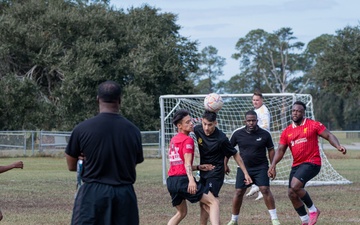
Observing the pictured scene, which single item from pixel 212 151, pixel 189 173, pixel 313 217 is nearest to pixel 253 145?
pixel 313 217

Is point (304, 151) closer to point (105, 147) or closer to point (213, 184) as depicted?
point (213, 184)

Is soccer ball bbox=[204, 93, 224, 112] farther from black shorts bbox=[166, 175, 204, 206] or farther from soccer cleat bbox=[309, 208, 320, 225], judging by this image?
black shorts bbox=[166, 175, 204, 206]

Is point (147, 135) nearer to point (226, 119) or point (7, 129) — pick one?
point (7, 129)

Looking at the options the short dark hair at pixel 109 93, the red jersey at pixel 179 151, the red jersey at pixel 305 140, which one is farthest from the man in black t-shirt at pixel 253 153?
the short dark hair at pixel 109 93

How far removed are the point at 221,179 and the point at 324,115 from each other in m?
79.0

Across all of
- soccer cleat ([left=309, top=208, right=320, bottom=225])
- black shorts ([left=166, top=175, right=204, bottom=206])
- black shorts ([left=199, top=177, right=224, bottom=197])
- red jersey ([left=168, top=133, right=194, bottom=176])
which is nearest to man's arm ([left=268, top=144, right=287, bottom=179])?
soccer cleat ([left=309, top=208, right=320, bottom=225])

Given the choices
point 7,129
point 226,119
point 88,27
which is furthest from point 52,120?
point 226,119

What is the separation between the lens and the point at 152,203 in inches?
606

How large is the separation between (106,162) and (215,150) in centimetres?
417

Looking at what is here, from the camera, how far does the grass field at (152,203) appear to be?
12773 mm

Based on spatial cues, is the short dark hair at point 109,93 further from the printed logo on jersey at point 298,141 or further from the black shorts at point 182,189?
the printed logo on jersey at point 298,141

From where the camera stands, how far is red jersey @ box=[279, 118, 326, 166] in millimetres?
11836

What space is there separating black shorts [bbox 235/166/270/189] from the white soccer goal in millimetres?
6754

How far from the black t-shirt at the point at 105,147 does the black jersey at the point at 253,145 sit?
6253mm
